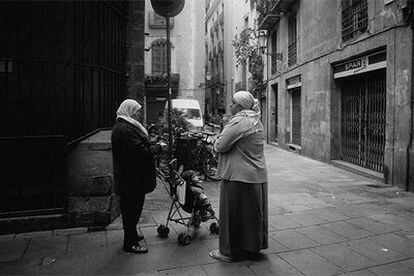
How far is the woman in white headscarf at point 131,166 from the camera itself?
4.35m

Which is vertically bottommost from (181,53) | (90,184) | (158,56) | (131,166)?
(90,184)

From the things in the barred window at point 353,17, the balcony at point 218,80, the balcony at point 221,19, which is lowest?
the barred window at point 353,17

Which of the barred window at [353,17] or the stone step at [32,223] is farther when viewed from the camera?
the barred window at [353,17]

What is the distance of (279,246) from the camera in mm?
4594

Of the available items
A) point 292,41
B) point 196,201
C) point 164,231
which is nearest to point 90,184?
point 164,231

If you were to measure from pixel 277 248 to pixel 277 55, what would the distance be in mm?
14554

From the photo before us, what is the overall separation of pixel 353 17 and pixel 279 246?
26.4ft

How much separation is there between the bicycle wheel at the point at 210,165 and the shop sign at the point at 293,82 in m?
6.84

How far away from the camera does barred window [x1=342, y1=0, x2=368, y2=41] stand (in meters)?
9.96

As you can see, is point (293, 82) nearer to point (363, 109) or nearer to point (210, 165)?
point (363, 109)

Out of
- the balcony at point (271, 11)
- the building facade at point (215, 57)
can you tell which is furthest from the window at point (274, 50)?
the building facade at point (215, 57)

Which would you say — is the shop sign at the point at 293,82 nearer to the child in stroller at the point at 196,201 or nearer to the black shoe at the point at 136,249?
the child in stroller at the point at 196,201

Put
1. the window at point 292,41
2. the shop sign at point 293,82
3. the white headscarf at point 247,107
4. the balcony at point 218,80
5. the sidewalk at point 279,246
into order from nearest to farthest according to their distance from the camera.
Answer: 1. the sidewalk at point 279,246
2. the white headscarf at point 247,107
3. the shop sign at point 293,82
4. the window at point 292,41
5. the balcony at point 218,80

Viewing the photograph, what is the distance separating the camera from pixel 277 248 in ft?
14.9
